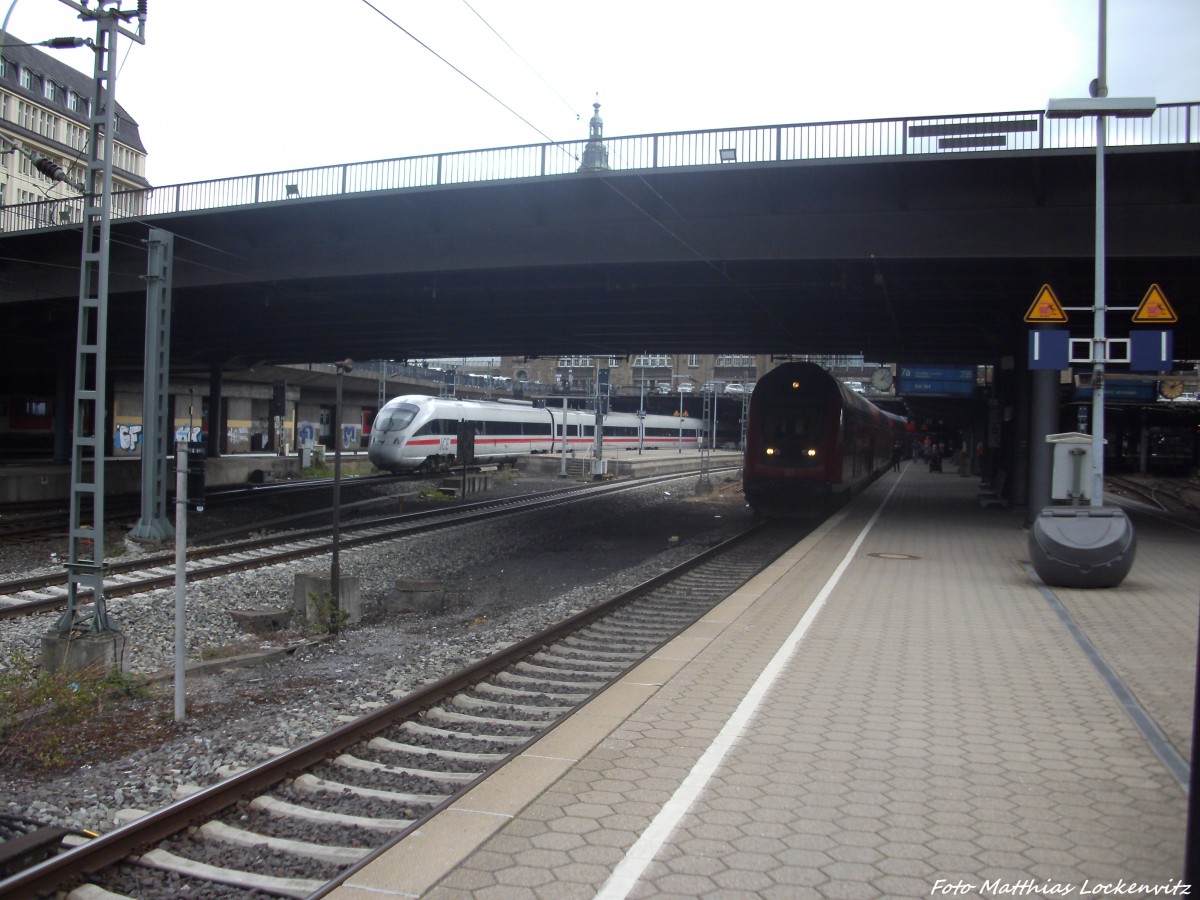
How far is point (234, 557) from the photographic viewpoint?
1647 centimetres

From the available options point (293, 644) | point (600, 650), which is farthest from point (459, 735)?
point (293, 644)

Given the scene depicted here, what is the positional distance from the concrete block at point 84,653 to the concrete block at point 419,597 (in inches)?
176

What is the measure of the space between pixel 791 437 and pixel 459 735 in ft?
56.8

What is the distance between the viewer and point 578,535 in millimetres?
22203

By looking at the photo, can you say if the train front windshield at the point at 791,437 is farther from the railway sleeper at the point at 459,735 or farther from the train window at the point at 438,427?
the train window at the point at 438,427

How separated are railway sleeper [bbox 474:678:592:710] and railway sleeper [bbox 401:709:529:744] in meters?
0.86

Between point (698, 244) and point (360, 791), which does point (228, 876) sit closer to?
point (360, 791)

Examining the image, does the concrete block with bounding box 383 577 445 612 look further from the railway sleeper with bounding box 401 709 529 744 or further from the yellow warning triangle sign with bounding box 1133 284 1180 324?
the yellow warning triangle sign with bounding box 1133 284 1180 324

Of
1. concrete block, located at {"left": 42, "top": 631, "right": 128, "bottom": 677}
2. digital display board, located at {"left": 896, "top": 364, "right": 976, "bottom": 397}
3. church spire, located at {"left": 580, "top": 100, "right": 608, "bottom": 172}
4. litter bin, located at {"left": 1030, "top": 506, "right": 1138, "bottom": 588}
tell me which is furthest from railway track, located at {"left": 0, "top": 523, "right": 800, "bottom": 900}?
digital display board, located at {"left": 896, "top": 364, "right": 976, "bottom": 397}

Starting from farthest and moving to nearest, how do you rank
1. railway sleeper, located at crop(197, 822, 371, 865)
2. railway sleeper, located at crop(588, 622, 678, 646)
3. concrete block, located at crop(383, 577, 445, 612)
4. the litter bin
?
concrete block, located at crop(383, 577, 445, 612)
the litter bin
railway sleeper, located at crop(588, 622, 678, 646)
railway sleeper, located at crop(197, 822, 371, 865)

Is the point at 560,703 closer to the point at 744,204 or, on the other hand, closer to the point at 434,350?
the point at 744,204

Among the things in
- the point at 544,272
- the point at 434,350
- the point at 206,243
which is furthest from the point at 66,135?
the point at 544,272

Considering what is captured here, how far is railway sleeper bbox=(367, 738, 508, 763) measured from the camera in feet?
21.1

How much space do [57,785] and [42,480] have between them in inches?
981
